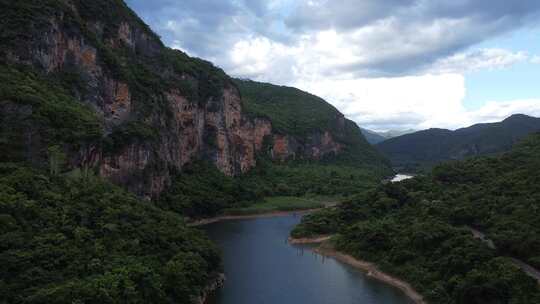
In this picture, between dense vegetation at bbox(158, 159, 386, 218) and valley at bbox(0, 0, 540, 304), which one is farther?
dense vegetation at bbox(158, 159, 386, 218)

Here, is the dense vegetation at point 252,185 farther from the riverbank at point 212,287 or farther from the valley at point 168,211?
the riverbank at point 212,287

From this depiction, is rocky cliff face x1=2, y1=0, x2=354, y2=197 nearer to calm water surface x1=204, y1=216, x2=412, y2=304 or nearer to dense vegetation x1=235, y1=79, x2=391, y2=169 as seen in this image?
calm water surface x1=204, y1=216, x2=412, y2=304

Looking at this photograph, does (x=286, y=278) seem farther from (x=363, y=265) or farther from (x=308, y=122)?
(x=308, y=122)

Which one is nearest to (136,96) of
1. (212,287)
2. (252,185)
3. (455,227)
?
(252,185)

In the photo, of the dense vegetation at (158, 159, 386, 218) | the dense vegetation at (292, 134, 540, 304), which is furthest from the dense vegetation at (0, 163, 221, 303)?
the dense vegetation at (158, 159, 386, 218)

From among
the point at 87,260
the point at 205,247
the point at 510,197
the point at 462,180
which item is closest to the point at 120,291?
the point at 87,260

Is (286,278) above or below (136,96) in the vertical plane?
below

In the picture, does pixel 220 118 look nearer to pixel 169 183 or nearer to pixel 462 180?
pixel 169 183
